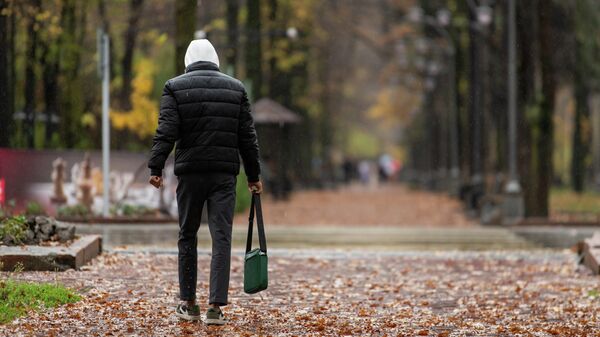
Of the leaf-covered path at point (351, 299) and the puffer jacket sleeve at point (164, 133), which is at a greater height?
the puffer jacket sleeve at point (164, 133)

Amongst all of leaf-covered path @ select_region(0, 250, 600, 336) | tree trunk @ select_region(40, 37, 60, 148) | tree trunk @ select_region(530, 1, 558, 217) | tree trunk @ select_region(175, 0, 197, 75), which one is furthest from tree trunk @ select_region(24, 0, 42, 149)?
leaf-covered path @ select_region(0, 250, 600, 336)

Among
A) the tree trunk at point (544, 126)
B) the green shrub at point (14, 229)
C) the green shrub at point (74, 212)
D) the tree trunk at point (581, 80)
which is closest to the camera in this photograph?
the green shrub at point (14, 229)

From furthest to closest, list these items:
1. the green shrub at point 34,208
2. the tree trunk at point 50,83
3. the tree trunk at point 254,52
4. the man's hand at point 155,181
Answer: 1. the tree trunk at point 254,52
2. the tree trunk at point 50,83
3. the green shrub at point 34,208
4. the man's hand at point 155,181

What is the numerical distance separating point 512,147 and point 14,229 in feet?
57.8

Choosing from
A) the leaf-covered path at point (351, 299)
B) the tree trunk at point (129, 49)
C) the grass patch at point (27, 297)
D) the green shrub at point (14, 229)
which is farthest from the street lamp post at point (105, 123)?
the grass patch at point (27, 297)

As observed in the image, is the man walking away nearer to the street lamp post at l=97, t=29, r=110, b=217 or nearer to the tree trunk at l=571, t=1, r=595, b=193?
the street lamp post at l=97, t=29, r=110, b=217

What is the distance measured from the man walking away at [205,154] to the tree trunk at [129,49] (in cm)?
2390

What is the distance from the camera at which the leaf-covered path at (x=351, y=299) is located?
977 cm

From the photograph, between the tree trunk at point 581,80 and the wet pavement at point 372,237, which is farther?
the tree trunk at point 581,80

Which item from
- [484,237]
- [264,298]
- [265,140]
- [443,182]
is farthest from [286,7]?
[264,298]

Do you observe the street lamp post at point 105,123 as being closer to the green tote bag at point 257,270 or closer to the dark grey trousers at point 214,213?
the dark grey trousers at point 214,213

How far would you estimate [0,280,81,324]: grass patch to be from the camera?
973 centimetres

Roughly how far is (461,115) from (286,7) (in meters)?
7.83

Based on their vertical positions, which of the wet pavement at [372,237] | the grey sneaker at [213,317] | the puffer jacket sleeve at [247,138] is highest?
the puffer jacket sleeve at [247,138]
